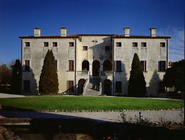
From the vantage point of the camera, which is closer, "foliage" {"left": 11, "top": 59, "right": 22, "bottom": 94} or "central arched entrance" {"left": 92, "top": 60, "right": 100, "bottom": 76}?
"foliage" {"left": 11, "top": 59, "right": 22, "bottom": 94}

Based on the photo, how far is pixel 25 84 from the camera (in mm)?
31969

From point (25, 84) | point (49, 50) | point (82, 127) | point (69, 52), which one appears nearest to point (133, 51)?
point (69, 52)

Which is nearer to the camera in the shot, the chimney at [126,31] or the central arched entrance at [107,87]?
the chimney at [126,31]

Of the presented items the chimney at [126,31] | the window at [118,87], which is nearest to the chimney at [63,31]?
the chimney at [126,31]

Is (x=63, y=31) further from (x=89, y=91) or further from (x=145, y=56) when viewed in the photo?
(x=145, y=56)

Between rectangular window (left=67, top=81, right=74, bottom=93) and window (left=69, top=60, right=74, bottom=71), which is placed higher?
window (left=69, top=60, right=74, bottom=71)

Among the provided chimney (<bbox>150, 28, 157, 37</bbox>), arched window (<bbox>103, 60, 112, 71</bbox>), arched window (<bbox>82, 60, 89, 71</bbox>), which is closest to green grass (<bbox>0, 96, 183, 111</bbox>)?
chimney (<bbox>150, 28, 157, 37</bbox>)

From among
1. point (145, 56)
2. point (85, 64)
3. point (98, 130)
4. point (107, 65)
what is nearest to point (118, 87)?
point (107, 65)

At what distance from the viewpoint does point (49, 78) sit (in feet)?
94.3

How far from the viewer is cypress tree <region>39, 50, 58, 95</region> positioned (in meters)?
28.6

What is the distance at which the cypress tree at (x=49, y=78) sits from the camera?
2859cm

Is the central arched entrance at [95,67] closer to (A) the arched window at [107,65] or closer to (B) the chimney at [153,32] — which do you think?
(A) the arched window at [107,65]

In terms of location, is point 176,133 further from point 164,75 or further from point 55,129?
point 164,75

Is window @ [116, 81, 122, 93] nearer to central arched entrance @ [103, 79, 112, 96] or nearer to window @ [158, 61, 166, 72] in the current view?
central arched entrance @ [103, 79, 112, 96]
